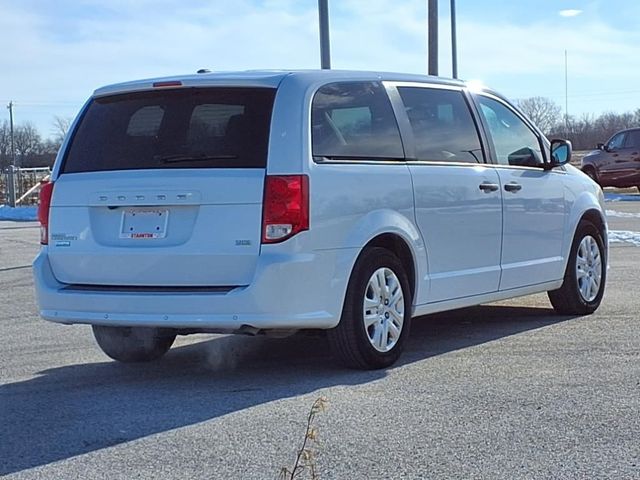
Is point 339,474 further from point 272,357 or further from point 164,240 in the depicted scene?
point 272,357

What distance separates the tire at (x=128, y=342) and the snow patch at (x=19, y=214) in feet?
73.8

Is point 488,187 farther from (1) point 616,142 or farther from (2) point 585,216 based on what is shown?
(1) point 616,142

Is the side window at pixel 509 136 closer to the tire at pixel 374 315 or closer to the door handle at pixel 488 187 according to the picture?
the door handle at pixel 488 187

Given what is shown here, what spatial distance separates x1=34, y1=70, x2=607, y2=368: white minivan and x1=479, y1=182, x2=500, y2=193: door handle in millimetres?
19

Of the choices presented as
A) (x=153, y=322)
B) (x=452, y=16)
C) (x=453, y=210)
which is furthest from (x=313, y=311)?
(x=452, y=16)

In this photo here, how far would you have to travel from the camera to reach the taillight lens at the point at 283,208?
6156mm

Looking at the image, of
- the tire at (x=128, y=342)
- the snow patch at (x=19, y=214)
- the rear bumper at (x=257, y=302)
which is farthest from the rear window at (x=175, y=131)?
the snow patch at (x=19, y=214)

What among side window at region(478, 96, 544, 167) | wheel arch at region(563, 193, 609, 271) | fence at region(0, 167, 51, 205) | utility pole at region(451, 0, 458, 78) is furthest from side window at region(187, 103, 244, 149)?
fence at region(0, 167, 51, 205)

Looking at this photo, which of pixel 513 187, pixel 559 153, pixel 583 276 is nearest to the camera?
pixel 513 187

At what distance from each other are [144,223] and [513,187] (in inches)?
118

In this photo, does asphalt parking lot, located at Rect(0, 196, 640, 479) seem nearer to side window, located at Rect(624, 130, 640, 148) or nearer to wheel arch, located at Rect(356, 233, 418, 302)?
wheel arch, located at Rect(356, 233, 418, 302)

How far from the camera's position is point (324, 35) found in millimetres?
18000

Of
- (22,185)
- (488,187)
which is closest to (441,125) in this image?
(488,187)

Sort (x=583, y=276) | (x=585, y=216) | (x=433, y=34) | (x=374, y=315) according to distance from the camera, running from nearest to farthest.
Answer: (x=374, y=315) < (x=583, y=276) < (x=585, y=216) < (x=433, y=34)
